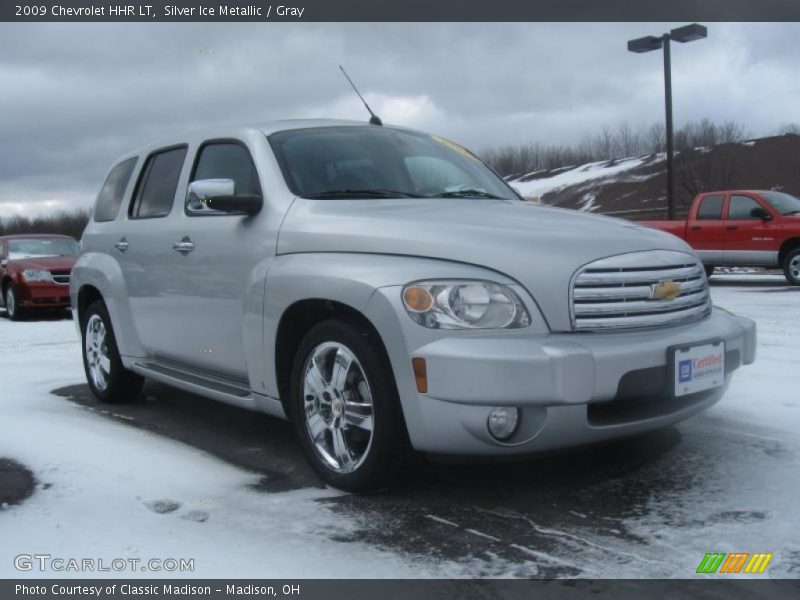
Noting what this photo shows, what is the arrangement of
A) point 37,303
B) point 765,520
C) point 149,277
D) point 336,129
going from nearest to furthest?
point 765,520
point 336,129
point 149,277
point 37,303

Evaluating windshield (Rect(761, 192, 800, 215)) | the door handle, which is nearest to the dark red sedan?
the door handle

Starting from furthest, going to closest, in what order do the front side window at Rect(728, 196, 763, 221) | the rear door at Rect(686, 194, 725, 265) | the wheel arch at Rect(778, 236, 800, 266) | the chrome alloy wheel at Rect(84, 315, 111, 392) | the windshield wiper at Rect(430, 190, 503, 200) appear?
1. the rear door at Rect(686, 194, 725, 265)
2. the front side window at Rect(728, 196, 763, 221)
3. the wheel arch at Rect(778, 236, 800, 266)
4. the chrome alloy wheel at Rect(84, 315, 111, 392)
5. the windshield wiper at Rect(430, 190, 503, 200)

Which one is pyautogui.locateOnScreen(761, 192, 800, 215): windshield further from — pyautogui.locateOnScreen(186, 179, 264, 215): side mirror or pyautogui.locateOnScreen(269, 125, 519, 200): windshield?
pyautogui.locateOnScreen(186, 179, 264, 215): side mirror

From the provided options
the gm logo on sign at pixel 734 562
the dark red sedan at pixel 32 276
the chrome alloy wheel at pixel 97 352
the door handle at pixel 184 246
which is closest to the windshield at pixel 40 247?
the dark red sedan at pixel 32 276

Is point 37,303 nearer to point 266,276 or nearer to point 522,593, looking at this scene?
point 266,276

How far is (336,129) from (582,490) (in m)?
2.32

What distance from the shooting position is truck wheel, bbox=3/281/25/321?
13086mm

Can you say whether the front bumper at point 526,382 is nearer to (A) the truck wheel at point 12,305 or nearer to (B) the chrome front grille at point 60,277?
(B) the chrome front grille at point 60,277

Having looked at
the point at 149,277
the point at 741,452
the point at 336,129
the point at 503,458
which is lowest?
the point at 741,452

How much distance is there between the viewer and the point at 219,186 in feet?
13.4

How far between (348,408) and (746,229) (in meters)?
12.7

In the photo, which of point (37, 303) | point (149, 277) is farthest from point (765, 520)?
point (37, 303)

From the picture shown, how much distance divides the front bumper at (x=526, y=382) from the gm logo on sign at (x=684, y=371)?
0.08 metres

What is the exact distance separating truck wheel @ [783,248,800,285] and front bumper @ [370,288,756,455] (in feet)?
37.9
